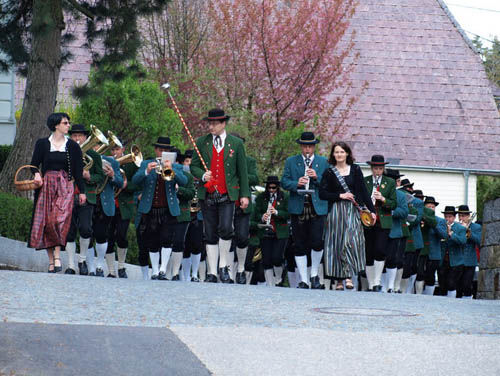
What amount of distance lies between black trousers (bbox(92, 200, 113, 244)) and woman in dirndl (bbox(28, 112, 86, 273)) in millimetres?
1798

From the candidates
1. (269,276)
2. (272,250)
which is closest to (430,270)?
(269,276)

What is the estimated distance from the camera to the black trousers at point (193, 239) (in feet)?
57.2

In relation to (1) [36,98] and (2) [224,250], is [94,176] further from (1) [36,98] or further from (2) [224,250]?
(1) [36,98]

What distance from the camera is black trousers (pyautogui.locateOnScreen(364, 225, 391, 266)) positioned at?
1576 centimetres

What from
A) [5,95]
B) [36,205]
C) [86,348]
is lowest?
[86,348]

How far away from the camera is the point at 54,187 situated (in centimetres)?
1322

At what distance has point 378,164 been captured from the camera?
16.1 m

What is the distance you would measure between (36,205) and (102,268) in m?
2.43

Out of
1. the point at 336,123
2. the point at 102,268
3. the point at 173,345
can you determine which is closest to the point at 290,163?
the point at 102,268

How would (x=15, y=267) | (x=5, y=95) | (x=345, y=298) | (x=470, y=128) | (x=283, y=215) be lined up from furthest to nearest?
1. (x=470, y=128)
2. (x=5, y=95)
3. (x=283, y=215)
4. (x=15, y=267)
5. (x=345, y=298)

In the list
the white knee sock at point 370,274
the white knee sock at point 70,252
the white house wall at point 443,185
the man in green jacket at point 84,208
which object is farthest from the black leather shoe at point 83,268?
the white house wall at point 443,185

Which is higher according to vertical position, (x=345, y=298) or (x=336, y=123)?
(x=336, y=123)

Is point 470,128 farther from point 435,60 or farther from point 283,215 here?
point 283,215

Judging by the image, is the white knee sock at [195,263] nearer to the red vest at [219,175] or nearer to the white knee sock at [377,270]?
the white knee sock at [377,270]
